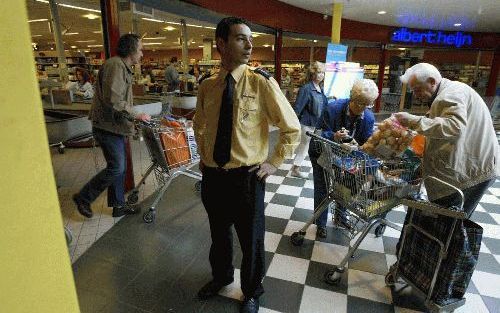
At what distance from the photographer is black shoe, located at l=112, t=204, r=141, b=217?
3168mm

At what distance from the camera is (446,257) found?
69.0 inches

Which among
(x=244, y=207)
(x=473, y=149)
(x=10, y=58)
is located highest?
(x=10, y=58)

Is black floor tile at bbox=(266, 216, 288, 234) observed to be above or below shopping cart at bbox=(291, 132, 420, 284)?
below

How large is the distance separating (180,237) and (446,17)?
31.7 ft

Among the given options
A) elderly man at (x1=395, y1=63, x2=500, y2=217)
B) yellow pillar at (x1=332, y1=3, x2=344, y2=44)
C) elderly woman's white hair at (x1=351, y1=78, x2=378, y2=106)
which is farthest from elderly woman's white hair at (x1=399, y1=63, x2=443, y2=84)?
yellow pillar at (x1=332, y1=3, x2=344, y2=44)

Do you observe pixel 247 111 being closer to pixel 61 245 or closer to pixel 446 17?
pixel 61 245

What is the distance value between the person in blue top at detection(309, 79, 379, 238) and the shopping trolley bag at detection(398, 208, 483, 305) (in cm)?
68

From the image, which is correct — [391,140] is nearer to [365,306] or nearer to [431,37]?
[365,306]

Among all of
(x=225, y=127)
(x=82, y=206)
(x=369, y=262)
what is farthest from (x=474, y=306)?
(x=82, y=206)

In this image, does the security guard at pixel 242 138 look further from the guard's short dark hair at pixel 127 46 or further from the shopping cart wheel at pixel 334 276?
the guard's short dark hair at pixel 127 46

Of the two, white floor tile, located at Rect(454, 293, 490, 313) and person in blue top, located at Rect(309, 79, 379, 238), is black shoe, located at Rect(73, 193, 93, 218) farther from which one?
white floor tile, located at Rect(454, 293, 490, 313)

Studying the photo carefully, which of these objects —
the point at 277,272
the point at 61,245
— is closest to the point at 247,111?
the point at 61,245

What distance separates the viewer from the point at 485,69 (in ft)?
47.8

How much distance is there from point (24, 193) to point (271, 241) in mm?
2365
